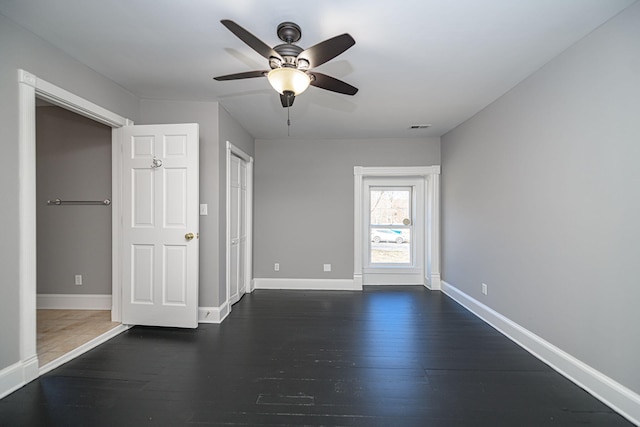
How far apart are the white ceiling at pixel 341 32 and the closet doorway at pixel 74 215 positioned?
1.01 meters

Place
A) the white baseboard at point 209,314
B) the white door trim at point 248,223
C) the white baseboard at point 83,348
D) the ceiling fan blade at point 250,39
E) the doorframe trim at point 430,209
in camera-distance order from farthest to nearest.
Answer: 1. the doorframe trim at point 430,209
2. the white door trim at point 248,223
3. the white baseboard at point 209,314
4. the white baseboard at point 83,348
5. the ceiling fan blade at point 250,39

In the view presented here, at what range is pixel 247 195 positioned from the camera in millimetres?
4383

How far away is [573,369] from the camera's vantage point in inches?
81.1

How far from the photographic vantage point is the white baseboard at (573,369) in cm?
169

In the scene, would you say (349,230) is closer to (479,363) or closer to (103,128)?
(479,363)

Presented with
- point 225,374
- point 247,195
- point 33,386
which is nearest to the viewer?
point 33,386

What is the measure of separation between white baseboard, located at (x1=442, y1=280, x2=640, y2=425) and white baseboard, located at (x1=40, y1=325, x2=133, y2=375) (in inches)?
152

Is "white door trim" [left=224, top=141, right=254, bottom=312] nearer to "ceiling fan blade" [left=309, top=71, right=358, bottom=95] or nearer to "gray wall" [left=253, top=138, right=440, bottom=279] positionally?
"gray wall" [left=253, top=138, right=440, bottom=279]

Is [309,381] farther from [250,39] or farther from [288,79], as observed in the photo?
[250,39]

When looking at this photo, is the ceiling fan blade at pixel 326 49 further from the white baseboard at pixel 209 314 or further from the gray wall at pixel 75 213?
the gray wall at pixel 75 213

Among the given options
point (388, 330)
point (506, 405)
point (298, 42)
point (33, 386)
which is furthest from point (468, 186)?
point (33, 386)

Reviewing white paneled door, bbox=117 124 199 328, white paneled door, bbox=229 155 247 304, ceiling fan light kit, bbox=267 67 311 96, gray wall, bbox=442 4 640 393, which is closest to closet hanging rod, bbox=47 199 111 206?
white paneled door, bbox=117 124 199 328

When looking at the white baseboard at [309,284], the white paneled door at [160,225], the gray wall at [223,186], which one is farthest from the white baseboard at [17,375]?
the white baseboard at [309,284]

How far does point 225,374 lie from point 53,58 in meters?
2.74
